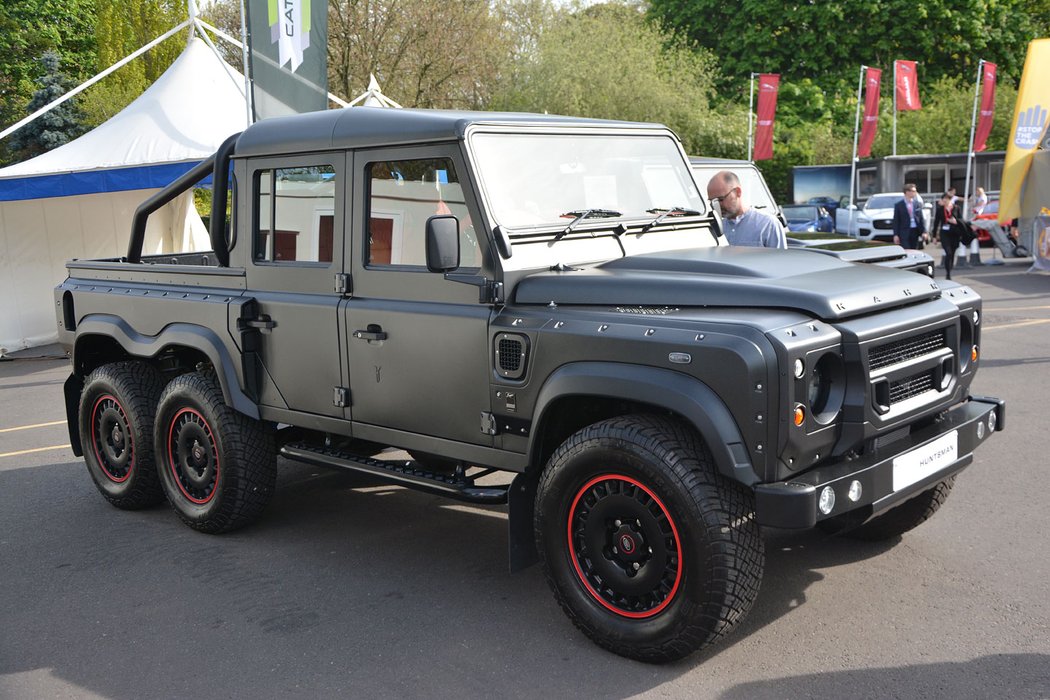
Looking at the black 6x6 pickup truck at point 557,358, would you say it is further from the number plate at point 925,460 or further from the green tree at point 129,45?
the green tree at point 129,45

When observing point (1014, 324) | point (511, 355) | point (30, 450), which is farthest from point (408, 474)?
point (1014, 324)

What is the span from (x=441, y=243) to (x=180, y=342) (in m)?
2.16

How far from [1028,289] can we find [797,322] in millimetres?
15441

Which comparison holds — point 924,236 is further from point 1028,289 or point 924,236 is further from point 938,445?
point 938,445

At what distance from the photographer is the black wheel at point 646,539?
377cm

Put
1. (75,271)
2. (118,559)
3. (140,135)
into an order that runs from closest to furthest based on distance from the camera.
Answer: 1. (118,559)
2. (75,271)
3. (140,135)

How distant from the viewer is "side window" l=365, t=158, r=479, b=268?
4.62 m

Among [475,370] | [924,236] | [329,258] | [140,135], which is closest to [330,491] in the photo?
[329,258]

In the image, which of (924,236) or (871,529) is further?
(924,236)

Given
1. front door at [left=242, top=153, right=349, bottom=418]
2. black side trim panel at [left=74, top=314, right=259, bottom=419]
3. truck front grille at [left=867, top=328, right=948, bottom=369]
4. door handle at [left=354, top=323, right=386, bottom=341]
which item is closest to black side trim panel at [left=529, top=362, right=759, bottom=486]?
truck front grille at [left=867, top=328, right=948, bottom=369]

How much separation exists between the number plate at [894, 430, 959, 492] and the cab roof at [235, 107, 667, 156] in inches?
86.6

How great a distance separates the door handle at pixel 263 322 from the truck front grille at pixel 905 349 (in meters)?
3.01

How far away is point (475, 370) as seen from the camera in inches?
177

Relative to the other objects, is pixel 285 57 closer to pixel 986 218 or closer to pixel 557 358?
pixel 557 358
